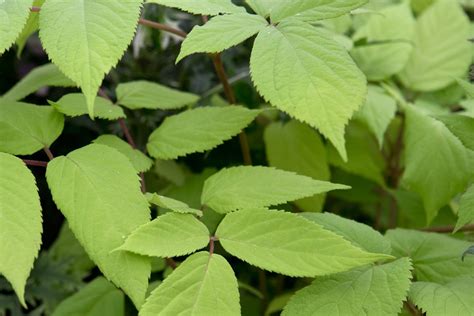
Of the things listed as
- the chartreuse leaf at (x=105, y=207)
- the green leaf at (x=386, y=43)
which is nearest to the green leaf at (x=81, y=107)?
the chartreuse leaf at (x=105, y=207)

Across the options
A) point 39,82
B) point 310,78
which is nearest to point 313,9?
point 310,78

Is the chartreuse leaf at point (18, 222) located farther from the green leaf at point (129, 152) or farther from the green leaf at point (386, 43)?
the green leaf at point (386, 43)

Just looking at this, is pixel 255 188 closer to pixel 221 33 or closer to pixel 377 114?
pixel 221 33

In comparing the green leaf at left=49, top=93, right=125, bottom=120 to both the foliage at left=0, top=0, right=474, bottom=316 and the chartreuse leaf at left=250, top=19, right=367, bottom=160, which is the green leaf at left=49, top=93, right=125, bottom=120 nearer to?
the foliage at left=0, top=0, right=474, bottom=316

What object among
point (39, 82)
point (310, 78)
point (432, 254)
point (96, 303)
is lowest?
point (96, 303)

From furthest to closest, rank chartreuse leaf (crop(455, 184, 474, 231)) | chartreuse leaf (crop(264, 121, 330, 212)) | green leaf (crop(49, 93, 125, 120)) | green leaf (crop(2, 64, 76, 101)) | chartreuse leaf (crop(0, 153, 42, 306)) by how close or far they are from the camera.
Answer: chartreuse leaf (crop(264, 121, 330, 212)), green leaf (crop(2, 64, 76, 101)), green leaf (crop(49, 93, 125, 120)), chartreuse leaf (crop(455, 184, 474, 231)), chartreuse leaf (crop(0, 153, 42, 306))

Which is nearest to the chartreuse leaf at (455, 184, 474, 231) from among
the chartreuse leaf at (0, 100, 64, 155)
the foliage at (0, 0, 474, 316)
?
the foliage at (0, 0, 474, 316)

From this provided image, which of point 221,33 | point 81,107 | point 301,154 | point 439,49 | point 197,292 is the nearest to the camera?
point 197,292
